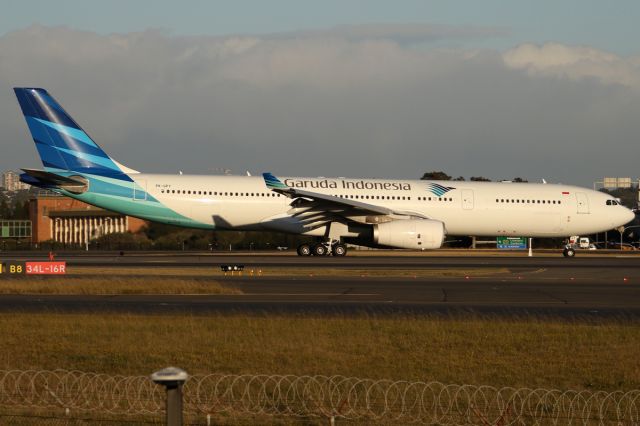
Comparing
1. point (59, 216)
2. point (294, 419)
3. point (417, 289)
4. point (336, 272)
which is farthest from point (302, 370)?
point (59, 216)

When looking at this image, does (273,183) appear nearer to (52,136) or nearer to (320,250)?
(320,250)

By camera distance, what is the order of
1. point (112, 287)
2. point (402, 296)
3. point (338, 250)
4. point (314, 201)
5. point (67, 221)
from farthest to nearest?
point (67, 221)
point (338, 250)
point (314, 201)
point (112, 287)
point (402, 296)

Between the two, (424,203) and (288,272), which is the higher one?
(424,203)

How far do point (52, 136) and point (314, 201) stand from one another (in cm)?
1168

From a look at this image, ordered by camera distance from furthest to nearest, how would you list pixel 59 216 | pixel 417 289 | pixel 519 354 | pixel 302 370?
pixel 59 216 < pixel 417 289 < pixel 519 354 < pixel 302 370

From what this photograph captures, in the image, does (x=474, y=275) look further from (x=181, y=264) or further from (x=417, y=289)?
(x=181, y=264)

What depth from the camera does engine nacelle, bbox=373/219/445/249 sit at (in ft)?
131

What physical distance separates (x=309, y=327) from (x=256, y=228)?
2748cm

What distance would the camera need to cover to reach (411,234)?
40062 mm

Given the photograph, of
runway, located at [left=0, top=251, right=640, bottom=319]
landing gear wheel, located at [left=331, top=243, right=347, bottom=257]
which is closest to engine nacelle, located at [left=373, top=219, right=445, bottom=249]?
landing gear wheel, located at [left=331, top=243, right=347, bottom=257]

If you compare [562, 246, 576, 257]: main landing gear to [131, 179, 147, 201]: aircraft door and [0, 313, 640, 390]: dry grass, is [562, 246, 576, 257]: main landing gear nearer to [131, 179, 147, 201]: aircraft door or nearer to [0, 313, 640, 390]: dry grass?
[131, 179, 147, 201]: aircraft door

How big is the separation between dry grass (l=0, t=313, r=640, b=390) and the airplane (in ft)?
76.5

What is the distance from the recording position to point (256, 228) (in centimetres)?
4344

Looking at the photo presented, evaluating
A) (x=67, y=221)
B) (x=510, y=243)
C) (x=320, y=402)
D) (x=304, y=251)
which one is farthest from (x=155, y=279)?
(x=67, y=221)
